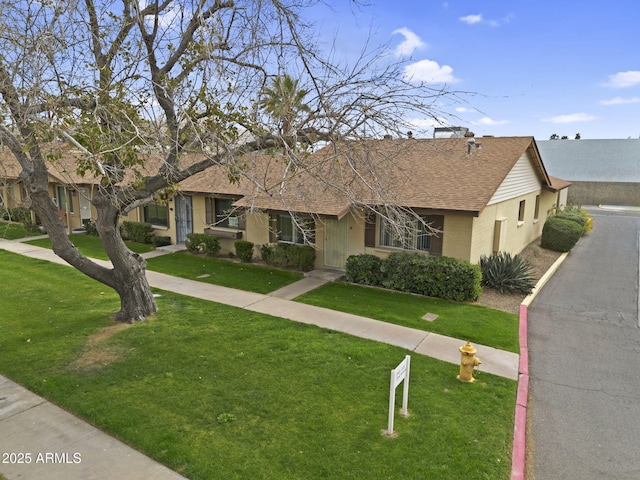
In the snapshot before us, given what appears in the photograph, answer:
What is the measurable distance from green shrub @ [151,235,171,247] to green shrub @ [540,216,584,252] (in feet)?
54.1

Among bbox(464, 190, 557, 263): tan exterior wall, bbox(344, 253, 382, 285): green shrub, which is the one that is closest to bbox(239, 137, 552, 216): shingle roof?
bbox(464, 190, 557, 263): tan exterior wall

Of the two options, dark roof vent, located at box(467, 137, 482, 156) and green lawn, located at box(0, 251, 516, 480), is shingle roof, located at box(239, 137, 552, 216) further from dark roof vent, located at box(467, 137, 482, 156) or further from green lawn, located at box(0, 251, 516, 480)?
green lawn, located at box(0, 251, 516, 480)

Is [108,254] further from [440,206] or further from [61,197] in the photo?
[61,197]

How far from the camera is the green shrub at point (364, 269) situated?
508 inches

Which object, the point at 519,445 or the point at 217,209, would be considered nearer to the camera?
the point at 519,445

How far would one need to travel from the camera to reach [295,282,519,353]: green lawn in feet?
30.3

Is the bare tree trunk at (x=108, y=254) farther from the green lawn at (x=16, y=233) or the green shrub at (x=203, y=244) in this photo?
the green lawn at (x=16, y=233)

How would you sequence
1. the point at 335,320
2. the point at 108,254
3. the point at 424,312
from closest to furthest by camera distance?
the point at 108,254 < the point at 335,320 < the point at 424,312

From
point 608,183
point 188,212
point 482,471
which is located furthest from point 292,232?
point 608,183

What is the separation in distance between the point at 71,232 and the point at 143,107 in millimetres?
17513

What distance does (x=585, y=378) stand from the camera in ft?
24.6

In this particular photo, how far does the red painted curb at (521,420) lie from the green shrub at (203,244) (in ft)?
37.7

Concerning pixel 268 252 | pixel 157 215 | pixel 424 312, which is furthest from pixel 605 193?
pixel 157 215

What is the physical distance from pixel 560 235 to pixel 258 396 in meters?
16.3
